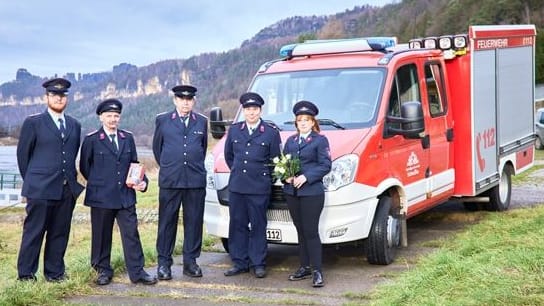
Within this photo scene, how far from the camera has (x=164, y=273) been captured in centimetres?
677

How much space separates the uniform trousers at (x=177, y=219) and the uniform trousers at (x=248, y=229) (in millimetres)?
317

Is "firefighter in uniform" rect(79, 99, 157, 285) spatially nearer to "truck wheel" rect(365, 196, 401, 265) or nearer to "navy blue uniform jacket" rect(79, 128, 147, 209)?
"navy blue uniform jacket" rect(79, 128, 147, 209)

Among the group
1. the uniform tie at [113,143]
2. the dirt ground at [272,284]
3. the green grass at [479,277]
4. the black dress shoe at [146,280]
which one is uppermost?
the uniform tie at [113,143]

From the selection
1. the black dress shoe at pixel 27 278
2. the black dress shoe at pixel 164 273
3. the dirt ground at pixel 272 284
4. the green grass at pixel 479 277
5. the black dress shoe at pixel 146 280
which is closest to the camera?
the green grass at pixel 479 277

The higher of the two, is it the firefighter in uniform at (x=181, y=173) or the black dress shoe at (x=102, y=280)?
the firefighter in uniform at (x=181, y=173)

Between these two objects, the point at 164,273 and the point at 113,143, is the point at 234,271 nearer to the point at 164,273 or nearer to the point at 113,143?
the point at 164,273

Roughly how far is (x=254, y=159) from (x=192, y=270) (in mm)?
1279

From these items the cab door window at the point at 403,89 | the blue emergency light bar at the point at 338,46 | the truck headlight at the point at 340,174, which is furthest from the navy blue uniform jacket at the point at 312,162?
the blue emergency light bar at the point at 338,46

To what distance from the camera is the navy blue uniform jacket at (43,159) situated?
20.4ft

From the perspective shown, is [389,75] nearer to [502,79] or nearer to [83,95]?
[502,79]

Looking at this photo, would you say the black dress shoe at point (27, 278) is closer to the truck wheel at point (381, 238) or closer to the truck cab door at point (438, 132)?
the truck wheel at point (381, 238)

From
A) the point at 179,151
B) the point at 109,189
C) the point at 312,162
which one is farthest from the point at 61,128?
the point at 312,162

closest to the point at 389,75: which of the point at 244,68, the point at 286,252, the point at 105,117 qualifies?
the point at 286,252

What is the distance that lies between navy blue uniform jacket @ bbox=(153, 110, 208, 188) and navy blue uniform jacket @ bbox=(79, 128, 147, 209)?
348mm
